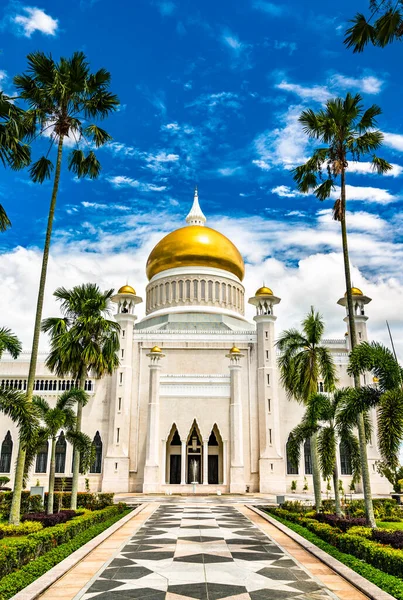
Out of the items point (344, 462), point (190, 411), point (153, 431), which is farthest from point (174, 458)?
point (344, 462)

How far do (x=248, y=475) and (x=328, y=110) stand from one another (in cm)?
2708

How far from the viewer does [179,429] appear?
36219mm

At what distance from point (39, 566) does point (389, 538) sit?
7471 millimetres

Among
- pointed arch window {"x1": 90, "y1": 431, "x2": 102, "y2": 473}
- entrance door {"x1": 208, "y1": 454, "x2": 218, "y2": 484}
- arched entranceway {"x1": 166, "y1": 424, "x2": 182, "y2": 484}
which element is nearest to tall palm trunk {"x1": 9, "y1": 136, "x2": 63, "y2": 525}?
arched entranceway {"x1": 166, "y1": 424, "x2": 182, "y2": 484}

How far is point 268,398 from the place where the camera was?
124 feet

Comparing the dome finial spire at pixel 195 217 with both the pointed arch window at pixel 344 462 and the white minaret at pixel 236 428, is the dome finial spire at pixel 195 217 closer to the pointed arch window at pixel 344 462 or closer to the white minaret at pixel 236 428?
the white minaret at pixel 236 428

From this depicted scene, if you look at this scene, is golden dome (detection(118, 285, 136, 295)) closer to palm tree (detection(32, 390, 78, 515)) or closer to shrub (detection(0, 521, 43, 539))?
palm tree (detection(32, 390, 78, 515))

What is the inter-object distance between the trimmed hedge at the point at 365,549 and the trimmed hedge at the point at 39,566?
6.04m

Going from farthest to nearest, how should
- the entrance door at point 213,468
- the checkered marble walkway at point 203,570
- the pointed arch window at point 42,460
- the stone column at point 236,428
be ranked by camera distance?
1. the pointed arch window at point 42,460
2. the entrance door at point 213,468
3. the stone column at point 236,428
4. the checkered marble walkway at point 203,570

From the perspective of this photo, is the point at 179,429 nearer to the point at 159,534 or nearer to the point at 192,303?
the point at 192,303

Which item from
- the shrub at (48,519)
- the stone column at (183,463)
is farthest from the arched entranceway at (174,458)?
the shrub at (48,519)

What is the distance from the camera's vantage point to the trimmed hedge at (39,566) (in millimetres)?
7812

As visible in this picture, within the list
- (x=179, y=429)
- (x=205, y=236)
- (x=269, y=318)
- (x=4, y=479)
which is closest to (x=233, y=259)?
(x=205, y=236)

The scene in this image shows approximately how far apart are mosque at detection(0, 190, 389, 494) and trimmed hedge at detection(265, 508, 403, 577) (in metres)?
21.5
